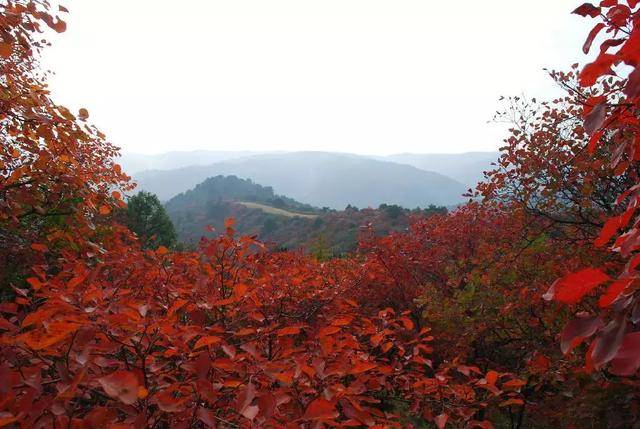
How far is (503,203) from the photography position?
6.96m

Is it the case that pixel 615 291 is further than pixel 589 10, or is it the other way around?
pixel 589 10

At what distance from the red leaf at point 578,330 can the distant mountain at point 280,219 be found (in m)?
6.17

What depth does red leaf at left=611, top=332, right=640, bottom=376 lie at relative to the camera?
793mm

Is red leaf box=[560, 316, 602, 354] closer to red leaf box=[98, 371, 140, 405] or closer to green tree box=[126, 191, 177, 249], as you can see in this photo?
red leaf box=[98, 371, 140, 405]

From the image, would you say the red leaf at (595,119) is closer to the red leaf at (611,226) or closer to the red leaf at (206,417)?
the red leaf at (611,226)

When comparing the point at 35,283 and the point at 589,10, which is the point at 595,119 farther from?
the point at 35,283

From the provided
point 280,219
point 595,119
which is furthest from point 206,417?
point 280,219

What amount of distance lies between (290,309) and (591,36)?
418 cm

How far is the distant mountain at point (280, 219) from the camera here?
155ft

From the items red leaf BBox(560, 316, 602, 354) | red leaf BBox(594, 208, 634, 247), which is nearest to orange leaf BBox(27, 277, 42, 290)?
red leaf BBox(560, 316, 602, 354)

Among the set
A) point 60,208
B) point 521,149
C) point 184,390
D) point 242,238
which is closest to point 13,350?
point 184,390

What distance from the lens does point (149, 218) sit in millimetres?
37750

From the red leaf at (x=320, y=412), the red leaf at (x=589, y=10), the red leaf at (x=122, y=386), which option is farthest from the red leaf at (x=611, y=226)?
the red leaf at (x=122, y=386)

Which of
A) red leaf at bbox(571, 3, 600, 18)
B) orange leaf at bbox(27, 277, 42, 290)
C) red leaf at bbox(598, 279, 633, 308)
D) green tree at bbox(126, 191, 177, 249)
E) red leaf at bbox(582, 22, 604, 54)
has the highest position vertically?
red leaf at bbox(571, 3, 600, 18)
